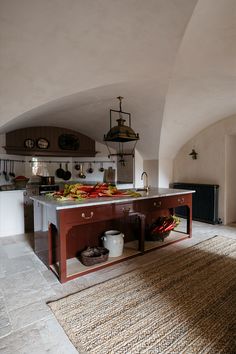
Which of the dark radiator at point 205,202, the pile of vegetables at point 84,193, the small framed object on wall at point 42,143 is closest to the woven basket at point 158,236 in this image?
the pile of vegetables at point 84,193

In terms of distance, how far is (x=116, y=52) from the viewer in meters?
2.19

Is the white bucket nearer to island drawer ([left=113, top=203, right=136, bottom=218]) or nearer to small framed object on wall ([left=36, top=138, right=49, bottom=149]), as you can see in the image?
island drawer ([left=113, top=203, right=136, bottom=218])

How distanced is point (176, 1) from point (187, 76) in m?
1.11

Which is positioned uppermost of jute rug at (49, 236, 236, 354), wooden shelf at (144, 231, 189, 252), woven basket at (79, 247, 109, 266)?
woven basket at (79, 247, 109, 266)

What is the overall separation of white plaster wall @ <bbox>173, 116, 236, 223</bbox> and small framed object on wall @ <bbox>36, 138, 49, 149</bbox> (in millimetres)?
3293

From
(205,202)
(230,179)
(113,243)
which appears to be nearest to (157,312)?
(113,243)

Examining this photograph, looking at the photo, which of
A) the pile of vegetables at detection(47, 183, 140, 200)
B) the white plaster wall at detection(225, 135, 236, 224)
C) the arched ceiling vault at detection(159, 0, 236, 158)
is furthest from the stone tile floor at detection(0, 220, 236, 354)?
the arched ceiling vault at detection(159, 0, 236, 158)

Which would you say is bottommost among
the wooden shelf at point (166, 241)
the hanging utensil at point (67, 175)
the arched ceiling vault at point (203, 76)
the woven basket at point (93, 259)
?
the wooden shelf at point (166, 241)

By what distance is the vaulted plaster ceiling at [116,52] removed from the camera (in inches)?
67.2

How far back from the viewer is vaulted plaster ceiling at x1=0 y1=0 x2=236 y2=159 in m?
1.71

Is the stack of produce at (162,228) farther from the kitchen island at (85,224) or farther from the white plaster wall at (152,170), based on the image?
the white plaster wall at (152,170)

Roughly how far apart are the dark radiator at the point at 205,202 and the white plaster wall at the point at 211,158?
0.53ft

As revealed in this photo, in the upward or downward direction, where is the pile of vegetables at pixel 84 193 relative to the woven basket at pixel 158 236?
upward

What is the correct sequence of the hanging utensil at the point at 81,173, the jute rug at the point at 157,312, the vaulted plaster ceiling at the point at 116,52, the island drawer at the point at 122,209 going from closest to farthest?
the jute rug at the point at 157,312 < the vaulted plaster ceiling at the point at 116,52 < the island drawer at the point at 122,209 < the hanging utensil at the point at 81,173
